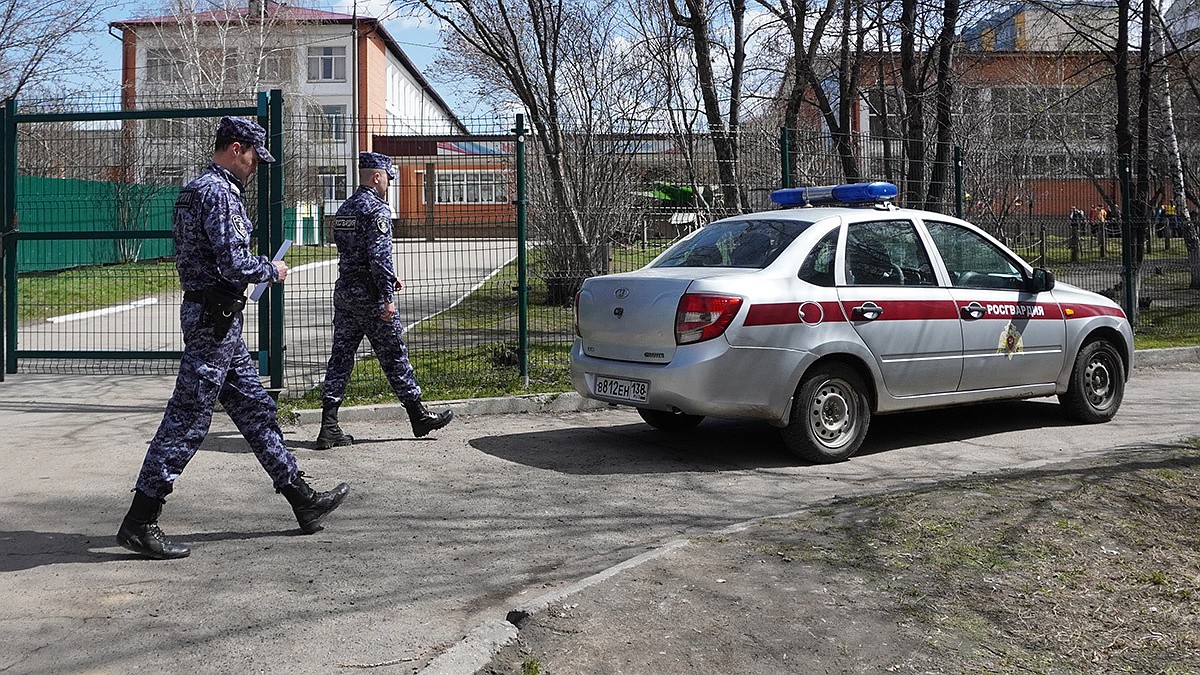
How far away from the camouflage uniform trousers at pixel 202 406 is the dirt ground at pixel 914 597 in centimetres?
196

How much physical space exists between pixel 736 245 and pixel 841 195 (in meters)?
1.18

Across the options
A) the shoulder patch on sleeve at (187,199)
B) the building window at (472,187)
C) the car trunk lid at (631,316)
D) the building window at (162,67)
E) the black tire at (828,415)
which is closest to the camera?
the shoulder patch on sleeve at (187,199)


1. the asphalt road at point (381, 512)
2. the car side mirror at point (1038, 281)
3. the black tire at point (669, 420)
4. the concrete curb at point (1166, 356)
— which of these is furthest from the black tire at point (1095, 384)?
the concrete curb at point (1166, 356)

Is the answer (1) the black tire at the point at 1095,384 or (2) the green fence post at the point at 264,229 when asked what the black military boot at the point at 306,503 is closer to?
(2) the green fence post at the point at 264,229

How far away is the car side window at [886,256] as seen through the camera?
786 centimetres

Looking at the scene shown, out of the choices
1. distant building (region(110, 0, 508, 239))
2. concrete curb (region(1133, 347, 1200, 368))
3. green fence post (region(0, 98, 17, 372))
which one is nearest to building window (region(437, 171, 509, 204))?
distant building (region(110, 0, 508, 239))

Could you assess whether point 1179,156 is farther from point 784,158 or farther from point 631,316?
point 631,316

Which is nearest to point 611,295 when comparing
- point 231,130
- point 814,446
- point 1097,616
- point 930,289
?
point 814,446

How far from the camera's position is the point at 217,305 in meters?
5.41

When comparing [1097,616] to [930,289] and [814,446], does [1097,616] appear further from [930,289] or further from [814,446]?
[930,289]

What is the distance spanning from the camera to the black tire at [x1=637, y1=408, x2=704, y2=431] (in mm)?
8711

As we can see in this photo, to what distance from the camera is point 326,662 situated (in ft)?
13.2

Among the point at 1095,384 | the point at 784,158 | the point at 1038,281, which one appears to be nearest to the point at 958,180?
the point at 784,158

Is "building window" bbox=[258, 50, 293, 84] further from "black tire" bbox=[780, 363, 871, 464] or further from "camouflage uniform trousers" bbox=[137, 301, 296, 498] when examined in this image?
"camouflage uniform trousers" bbox=[137, 301, 296, 498]
